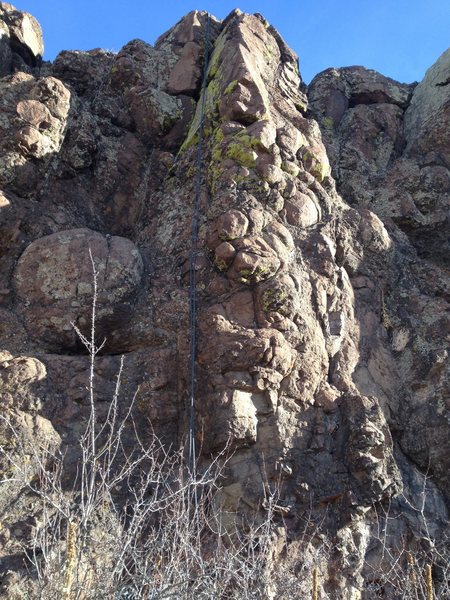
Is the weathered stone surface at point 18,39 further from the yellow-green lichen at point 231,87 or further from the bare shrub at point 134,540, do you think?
the bare shrub at point 134,540

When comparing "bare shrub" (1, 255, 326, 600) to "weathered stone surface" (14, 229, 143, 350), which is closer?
"bare shrub" (1, 255, 326, 600)

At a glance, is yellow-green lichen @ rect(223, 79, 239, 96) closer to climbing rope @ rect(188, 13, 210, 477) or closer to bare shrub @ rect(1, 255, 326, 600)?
climbing rope @ rect(188, 13, 210, 477)

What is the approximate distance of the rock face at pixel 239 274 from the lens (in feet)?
31.5

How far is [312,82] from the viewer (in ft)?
59.3

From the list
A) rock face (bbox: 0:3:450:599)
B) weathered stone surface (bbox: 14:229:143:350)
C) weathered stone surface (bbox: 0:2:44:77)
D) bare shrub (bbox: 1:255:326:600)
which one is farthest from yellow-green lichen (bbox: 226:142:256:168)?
weathered stone surface (bbox: 0:2:44:77)

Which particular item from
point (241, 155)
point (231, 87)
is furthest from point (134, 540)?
point (231, 87)

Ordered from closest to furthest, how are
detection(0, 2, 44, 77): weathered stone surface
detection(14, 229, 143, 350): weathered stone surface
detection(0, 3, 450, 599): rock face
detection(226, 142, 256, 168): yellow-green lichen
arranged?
detection(0, 3, 450, 599): rock face
detection(14, 229, 143, 350): weathered stone surface
detection(226, 142, 256, 168): yellow-green lichen
detection(0, 2, 44, 77): weathered stone surface

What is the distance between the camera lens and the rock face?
9.59 metres

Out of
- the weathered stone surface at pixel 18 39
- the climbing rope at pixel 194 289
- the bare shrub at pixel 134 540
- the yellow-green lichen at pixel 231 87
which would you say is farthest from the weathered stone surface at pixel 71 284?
the weathered stone surface at pixel 18 39

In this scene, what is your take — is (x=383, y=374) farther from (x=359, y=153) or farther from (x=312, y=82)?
(x=312, y=82)

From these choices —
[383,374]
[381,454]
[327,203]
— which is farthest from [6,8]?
[381,454]

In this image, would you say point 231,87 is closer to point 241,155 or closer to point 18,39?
point 241,155

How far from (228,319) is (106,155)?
5.14 m

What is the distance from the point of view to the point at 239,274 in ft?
35.0
